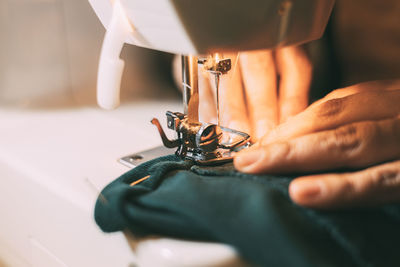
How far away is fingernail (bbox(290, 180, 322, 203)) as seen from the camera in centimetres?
42

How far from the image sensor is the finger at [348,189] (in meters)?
0.42

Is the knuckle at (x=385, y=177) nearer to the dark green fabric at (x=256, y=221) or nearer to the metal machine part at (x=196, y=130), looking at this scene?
the dark green fabric at (x=256, y=221)

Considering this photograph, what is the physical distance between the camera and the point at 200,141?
56cm

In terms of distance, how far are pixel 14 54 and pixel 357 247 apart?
0.82 metres

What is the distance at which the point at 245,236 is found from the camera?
387 mm

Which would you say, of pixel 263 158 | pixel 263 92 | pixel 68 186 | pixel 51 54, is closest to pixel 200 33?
pixel 263 158

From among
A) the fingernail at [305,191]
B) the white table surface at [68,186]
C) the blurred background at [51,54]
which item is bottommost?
the white table surface at [68,186]

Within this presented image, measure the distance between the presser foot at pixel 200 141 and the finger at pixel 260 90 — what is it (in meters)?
0.14

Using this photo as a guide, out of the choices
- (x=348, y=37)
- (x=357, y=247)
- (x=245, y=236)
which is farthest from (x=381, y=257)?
(x=348, y=37)

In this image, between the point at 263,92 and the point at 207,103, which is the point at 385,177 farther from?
the point at 207,103

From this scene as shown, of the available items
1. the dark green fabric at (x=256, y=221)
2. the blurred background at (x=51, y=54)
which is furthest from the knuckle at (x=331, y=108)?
the blurred background at (x=51, y=54)

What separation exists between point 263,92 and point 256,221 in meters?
0.49

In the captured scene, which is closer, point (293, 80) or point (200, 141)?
point (200, 141)

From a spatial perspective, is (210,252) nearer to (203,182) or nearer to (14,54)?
(203,182)
